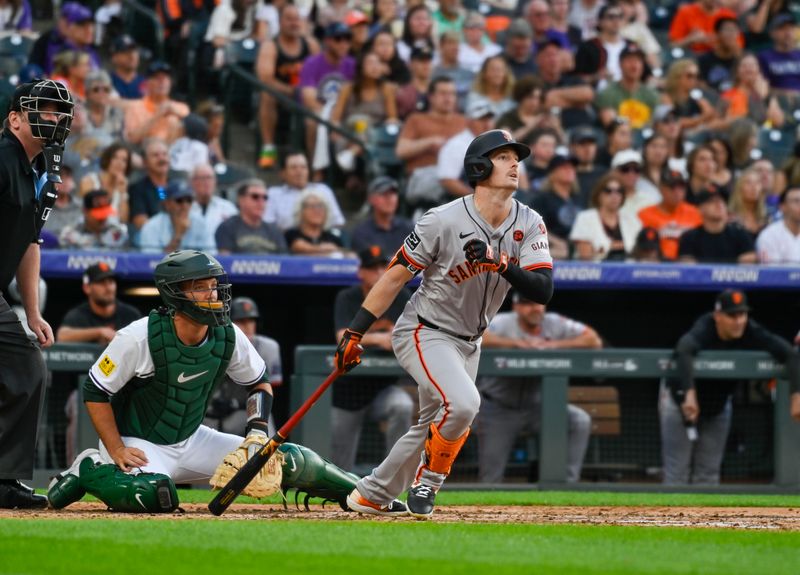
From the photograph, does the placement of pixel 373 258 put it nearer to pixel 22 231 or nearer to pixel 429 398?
pixel 429 398

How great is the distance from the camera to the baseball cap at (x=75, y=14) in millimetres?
11859

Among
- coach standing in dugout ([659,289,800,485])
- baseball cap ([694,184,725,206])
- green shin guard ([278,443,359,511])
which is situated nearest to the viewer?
green shin guard ([278,443,359,511])

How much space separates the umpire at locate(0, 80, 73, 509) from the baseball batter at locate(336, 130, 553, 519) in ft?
4.79

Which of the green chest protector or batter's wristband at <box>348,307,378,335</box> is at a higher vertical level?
batter's wristband at <box>348,307,378,335</box>

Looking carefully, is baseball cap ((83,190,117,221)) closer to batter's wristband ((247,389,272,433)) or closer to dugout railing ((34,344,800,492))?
dugout railing ((34,344,800,492))

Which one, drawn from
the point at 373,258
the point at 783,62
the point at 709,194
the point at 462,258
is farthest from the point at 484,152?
the point at 783,62

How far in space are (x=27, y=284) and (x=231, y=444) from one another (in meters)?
1.21

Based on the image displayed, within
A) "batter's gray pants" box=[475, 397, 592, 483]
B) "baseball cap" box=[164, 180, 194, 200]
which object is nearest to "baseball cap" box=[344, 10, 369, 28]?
"baseball cap" box=[164, 180, 194, 200]

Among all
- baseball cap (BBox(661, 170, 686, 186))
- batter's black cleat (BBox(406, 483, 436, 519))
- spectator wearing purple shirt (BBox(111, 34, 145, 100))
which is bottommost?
batter's black cleat (BBox(406, 483, 436, 519))

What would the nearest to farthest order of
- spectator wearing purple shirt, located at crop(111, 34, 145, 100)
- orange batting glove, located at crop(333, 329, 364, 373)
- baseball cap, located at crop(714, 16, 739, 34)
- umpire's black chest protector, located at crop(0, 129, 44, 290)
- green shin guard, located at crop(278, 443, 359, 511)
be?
orange batting glove, located at crop(333, 329, 364, 373) → umpire's black chest protector, located at crop(0, 129, 44, 290) → green shin guard, located at crop(278, 443, 359, 511) → spectator wearing purple shirt, located at crop(111, 34, 145, 100) → baseball cap, located at crop(714, 16, 739, 34)

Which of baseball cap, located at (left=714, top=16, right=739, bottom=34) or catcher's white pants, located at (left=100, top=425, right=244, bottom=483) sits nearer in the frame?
catcher's white pants, located at (left=100, top=425, right=244, bottom=483)

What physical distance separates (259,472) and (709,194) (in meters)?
5.92

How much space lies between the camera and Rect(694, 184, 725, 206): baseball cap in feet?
36.0

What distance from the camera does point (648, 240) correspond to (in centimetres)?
1069
